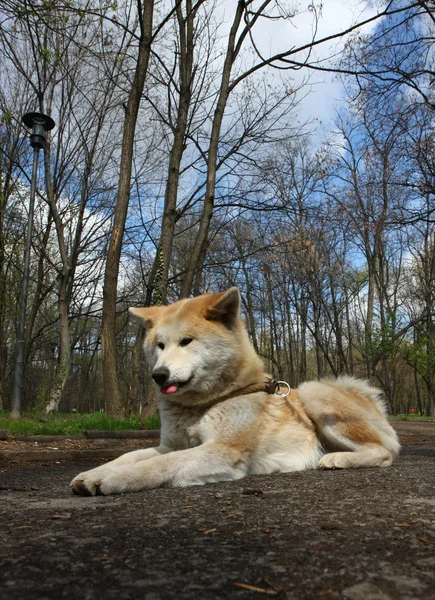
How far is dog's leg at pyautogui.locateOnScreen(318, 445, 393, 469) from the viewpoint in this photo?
356 cm

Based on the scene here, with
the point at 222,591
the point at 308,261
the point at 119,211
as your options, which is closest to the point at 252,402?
the point at 222,591

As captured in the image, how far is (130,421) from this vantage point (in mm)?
8375

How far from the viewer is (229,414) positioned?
11.2ft

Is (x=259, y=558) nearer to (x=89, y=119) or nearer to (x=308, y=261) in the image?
(x=89, y=119)

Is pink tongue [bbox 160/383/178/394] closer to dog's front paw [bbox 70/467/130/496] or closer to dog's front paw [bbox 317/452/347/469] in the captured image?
dog's front paw [bbox 70/467/130/496]

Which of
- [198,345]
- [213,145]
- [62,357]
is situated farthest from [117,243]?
[62,357]

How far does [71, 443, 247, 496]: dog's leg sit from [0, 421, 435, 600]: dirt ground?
0.30ft

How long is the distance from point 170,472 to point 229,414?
71 centimetres

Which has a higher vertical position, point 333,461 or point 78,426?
point 333,461

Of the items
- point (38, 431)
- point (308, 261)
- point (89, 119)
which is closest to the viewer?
point (38, 431)

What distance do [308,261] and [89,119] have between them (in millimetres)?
11030

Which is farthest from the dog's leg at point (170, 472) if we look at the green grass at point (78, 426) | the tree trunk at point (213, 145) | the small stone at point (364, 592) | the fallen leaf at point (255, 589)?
the tree trunk at point (213, 145)

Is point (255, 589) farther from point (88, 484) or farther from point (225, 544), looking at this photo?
point (88, 484)

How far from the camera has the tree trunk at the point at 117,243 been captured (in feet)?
27.6
